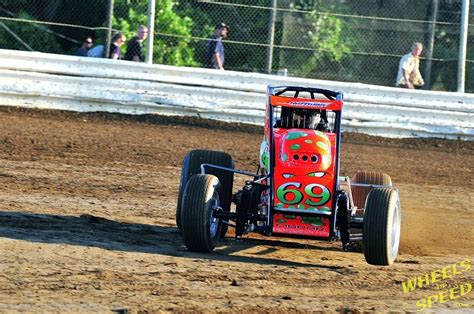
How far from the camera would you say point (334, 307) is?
21.6 ft

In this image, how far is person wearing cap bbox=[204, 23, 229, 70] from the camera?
1727cm

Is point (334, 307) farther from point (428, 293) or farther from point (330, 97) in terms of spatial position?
point (330, 97)

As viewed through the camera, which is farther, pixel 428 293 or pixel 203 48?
pixel 203 48

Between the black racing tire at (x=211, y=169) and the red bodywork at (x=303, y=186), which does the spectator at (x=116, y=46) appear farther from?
the red bodywork at (x=303, y=186)

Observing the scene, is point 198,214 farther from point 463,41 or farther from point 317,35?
point 463,41

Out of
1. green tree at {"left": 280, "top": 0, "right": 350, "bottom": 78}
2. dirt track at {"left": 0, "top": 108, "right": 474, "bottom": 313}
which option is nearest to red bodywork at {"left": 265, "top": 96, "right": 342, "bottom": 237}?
dirt track at {"left": 0, "top": 108, "right": 474, "bottom": 313}

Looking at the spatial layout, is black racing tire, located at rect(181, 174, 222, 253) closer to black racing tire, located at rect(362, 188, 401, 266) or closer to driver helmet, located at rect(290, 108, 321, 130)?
driver helmet, located at rect(290, 108, 321, 130)

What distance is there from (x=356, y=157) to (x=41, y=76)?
5.40 metres

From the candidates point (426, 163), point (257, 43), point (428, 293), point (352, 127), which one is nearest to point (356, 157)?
point (426, 163)

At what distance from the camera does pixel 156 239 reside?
28.6 feet

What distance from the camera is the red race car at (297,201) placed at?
796 centimetres

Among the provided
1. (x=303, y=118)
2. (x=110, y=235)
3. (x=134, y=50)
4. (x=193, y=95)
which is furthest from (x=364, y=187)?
(x=134, y=50)

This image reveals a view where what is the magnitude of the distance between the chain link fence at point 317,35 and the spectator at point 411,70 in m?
0.16

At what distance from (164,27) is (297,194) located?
32.5 ft
